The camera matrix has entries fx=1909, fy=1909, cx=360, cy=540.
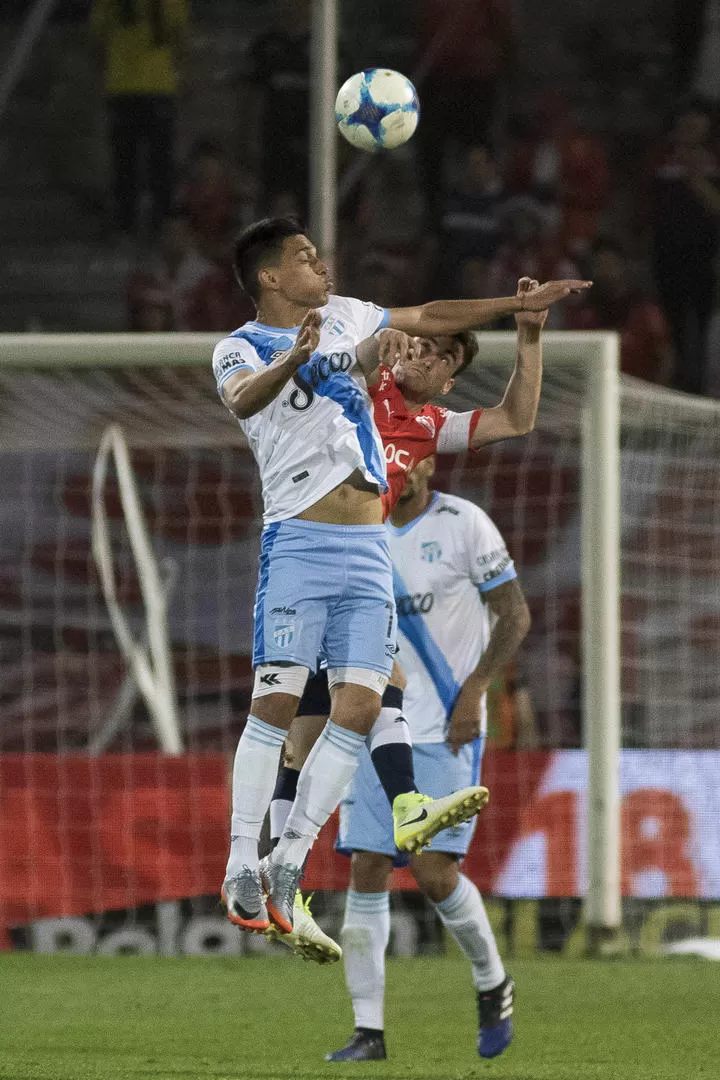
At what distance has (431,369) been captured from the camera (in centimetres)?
656

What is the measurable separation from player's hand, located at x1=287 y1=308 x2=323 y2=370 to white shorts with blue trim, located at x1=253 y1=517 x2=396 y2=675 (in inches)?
24.3

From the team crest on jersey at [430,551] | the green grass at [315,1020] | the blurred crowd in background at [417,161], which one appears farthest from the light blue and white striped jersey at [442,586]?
the blurred crowd in background at [417,161]

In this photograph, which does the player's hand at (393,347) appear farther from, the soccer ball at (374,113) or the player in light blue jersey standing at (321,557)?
the soccer ball at (374,113)

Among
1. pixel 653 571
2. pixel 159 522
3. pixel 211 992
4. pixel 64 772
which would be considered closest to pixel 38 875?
pixel 64 772

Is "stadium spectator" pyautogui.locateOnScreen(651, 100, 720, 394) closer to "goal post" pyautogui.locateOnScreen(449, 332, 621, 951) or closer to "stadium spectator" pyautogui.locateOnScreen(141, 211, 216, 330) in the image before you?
"stadium spectator" pyautogui.locateOnScreen(141, 211, 216, 330)

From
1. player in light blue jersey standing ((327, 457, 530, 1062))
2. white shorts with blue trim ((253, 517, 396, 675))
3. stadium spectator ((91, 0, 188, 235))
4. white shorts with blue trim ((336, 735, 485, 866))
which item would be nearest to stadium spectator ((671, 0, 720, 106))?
stadium spectator ((91, 0, 188, 235))

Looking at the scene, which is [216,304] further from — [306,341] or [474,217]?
[306,341]

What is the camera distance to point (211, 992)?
831 centimetres

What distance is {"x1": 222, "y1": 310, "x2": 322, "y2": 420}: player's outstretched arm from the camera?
5.30 metres

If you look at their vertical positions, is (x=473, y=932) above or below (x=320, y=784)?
below

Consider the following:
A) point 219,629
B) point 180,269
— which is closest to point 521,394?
point 219,629

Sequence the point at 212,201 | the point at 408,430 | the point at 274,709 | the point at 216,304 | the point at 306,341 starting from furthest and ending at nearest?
the point at 212,201 → the point at 216,304 → the point at 408,430 → the point at 274,709 → the point at 306,341

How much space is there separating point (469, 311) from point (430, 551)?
1.77 meters

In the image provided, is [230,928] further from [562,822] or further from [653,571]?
[653,571]
